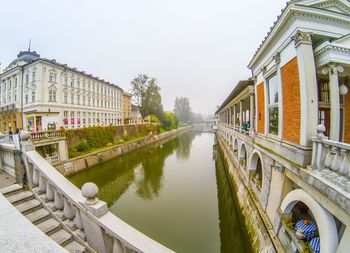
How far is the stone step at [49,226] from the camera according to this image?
2.77m

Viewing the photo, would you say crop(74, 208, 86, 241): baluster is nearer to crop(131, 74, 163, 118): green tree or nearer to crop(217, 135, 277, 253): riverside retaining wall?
crop(217, 135, 277, 253): riverside retaining wall

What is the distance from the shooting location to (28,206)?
3.10 meters

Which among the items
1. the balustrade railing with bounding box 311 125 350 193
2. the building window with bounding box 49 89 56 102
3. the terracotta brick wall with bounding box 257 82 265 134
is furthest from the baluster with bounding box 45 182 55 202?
the building window with bounding box 49 89 56 102

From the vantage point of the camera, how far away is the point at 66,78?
82.9 feet

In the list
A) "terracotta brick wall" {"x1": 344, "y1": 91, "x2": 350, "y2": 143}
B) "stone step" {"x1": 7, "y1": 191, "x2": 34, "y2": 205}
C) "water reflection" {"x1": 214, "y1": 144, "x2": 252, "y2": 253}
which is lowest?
"water reflection" {"x1": 214, "y1": 144, "x2": 252, "y2": 253}

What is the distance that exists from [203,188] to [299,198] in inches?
337

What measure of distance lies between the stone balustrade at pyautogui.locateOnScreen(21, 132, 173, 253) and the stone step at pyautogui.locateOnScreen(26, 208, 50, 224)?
131 millimetres

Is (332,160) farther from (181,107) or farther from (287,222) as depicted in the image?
(181,107)

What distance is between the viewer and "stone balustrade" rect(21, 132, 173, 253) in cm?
221

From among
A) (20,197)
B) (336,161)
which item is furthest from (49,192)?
(336,161)

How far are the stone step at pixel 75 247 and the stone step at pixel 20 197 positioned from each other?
1.48 metres

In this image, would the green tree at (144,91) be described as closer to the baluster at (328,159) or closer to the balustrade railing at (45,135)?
the balustrade railing at (45,135)

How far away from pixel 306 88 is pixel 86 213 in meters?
5.55

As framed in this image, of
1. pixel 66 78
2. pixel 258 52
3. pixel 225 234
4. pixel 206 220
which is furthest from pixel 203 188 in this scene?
pixel 66 78
